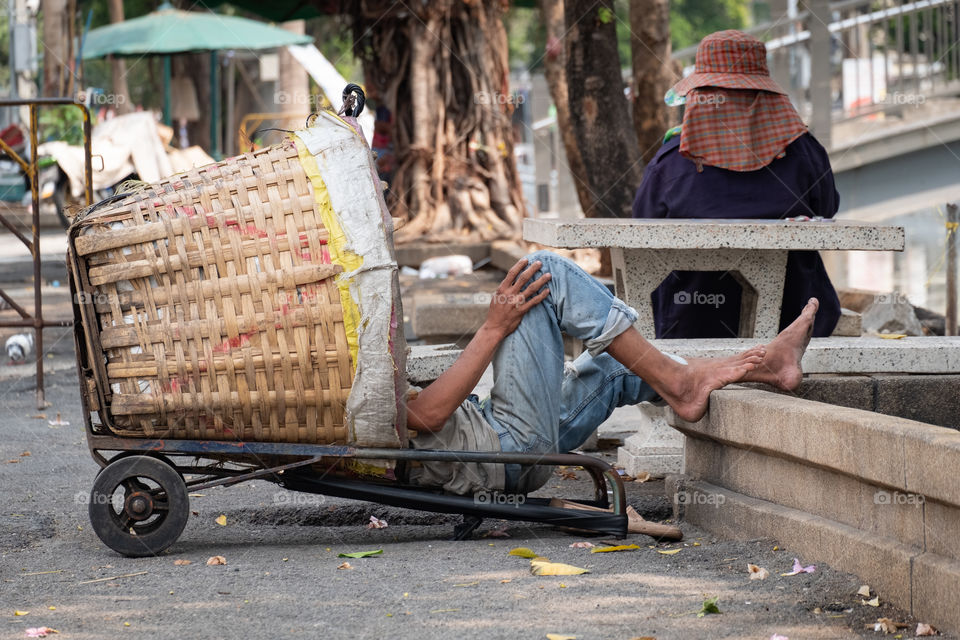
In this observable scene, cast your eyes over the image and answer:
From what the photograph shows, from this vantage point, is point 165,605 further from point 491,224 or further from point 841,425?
point 491,224

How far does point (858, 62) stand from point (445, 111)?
164 inches

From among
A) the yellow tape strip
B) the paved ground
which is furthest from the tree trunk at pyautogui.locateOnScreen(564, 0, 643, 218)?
the yellow tape strip

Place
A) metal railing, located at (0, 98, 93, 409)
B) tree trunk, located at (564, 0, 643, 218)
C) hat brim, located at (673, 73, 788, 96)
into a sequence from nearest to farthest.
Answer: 1. hat brim, located at (673, 73, 788, 96)
2. metal railing, located at (0, 98, 93, 409)
3. tree trunk, located at (564, 0, 643, 218)

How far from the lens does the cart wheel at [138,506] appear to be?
3.20 metres

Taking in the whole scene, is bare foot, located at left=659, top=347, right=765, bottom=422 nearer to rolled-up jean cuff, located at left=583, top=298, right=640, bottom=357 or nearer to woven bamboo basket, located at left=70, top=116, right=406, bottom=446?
rolled-up jean cuff, located at left=583, top=298, right=640, bottom=357

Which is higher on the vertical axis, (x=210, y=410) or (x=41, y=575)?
(x=210, y=410)

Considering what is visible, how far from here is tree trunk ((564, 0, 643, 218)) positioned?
22.3ft

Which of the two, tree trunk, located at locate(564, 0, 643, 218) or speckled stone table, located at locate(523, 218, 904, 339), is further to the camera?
tree trunk, located at locate(564, 0, 643, 218)

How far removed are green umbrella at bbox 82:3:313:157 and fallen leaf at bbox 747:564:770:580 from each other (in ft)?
43.5

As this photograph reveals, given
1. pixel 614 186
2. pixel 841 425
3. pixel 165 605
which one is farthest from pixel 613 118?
pixel 165 605

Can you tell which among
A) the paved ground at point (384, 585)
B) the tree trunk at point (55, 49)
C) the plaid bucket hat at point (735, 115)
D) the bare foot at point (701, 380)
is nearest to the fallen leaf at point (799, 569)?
the paved ground at point (384, 585)

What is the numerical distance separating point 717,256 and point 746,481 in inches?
44.2

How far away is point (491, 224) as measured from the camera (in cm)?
1165

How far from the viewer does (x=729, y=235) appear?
13.0 feet
